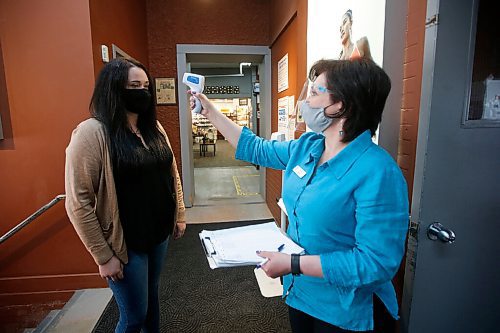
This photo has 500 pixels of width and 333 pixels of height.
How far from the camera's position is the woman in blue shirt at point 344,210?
32.0 inches

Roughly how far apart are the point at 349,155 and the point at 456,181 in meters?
0.45

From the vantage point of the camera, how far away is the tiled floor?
4199 mm

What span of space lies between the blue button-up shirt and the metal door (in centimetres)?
22

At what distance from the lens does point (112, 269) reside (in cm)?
125

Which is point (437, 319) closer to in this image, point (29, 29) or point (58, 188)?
point (58, 188)

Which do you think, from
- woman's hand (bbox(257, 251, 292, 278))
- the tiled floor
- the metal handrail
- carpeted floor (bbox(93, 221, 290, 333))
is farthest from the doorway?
woman's hand (bbox(257, 251, 292, 278))

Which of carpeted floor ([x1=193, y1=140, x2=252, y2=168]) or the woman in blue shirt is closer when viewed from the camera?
the woman in blue shirt

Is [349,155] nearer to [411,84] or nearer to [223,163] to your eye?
[411,84]

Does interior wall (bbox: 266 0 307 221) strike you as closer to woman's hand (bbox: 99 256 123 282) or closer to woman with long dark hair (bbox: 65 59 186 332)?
woman with long dark hair (bbox: 65 59 186 332)

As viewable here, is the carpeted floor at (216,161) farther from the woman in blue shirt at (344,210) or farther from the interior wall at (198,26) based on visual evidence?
the woman in blue shirt at (344,210)

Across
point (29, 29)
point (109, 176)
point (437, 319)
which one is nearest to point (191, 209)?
point (29, 29)

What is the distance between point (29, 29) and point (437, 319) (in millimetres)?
2934

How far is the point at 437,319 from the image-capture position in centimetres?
112

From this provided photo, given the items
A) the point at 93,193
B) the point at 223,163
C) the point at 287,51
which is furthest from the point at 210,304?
the point at 223,163
